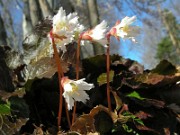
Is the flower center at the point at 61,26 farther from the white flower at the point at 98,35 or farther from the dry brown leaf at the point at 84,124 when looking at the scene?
the dry brown leaf at the point at 84,124

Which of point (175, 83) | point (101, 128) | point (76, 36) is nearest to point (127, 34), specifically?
point (76, 36)

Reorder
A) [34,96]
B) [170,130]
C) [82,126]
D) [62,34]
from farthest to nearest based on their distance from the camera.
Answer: [170,130] < [34,96] < [82,126] < [62,34]

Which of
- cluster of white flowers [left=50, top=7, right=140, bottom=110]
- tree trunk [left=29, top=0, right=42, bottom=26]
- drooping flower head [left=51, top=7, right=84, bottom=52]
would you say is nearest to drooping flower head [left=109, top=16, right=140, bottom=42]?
cluster of white flowers [left=50, top=7, right=140, bottom=110]

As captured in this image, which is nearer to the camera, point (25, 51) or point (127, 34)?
point (127, 34)

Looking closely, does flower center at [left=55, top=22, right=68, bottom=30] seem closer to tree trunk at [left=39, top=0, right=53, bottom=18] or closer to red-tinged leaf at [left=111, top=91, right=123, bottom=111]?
red-tinged leaf at [left=111, top=91, right=123, bottom=111]

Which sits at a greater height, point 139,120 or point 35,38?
point 35,38

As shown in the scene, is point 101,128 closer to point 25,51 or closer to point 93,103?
point 93,103

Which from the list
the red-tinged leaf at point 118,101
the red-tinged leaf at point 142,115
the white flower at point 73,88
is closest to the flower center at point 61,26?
the white flower at point 73,88

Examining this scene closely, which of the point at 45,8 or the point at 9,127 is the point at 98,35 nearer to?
the point at 9,127
